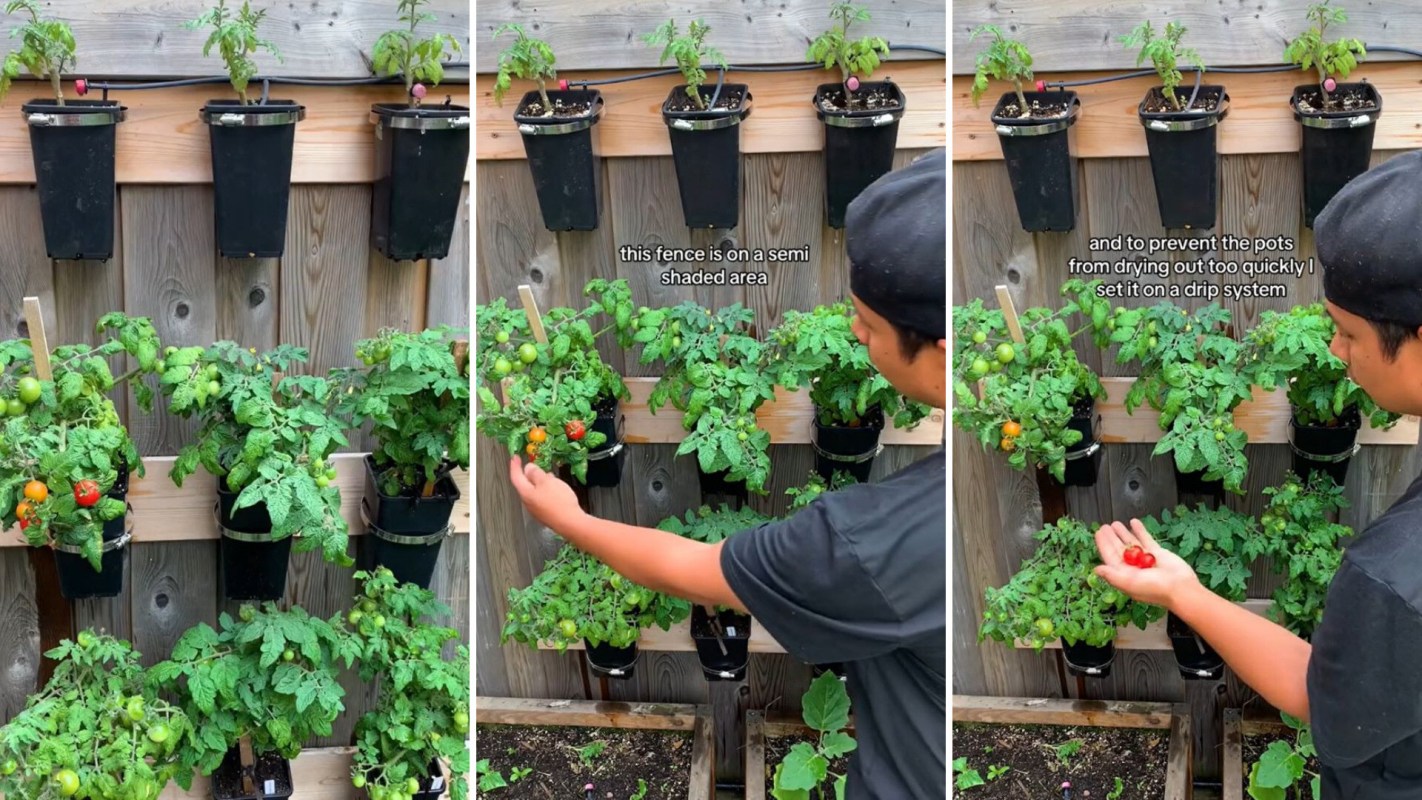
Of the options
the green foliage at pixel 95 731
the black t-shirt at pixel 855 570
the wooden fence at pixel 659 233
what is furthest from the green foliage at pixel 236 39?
the black t-shirt at pixel 855 570

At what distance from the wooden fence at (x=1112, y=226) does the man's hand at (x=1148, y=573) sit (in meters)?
0.35

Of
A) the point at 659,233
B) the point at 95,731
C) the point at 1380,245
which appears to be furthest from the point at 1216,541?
the point at 95,731

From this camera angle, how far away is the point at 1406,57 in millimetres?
1735

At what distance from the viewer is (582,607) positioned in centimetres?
179

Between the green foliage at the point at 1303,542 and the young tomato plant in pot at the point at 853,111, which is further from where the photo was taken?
the green foliage at the point at 1303,542

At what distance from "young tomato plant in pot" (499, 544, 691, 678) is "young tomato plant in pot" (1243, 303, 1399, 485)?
81cm

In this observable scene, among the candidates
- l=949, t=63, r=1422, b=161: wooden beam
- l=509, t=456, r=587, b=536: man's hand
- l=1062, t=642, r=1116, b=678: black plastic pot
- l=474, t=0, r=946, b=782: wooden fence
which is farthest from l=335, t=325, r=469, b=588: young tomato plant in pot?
l=1062, t=642, r=1116, b=678: black plastic pot

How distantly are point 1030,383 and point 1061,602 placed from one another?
0.34 meters

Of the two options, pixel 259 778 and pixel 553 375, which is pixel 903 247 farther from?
pixel 259 778

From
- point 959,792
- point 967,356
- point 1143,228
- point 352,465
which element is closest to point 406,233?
point 352,465

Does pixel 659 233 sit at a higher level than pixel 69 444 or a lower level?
higher

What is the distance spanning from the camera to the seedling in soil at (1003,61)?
68.7 inches

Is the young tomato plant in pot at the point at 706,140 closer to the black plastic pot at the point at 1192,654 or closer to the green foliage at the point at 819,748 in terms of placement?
the green foliage at the point at 819,748

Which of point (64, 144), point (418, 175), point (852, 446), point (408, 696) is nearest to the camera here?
point (852, 446)
